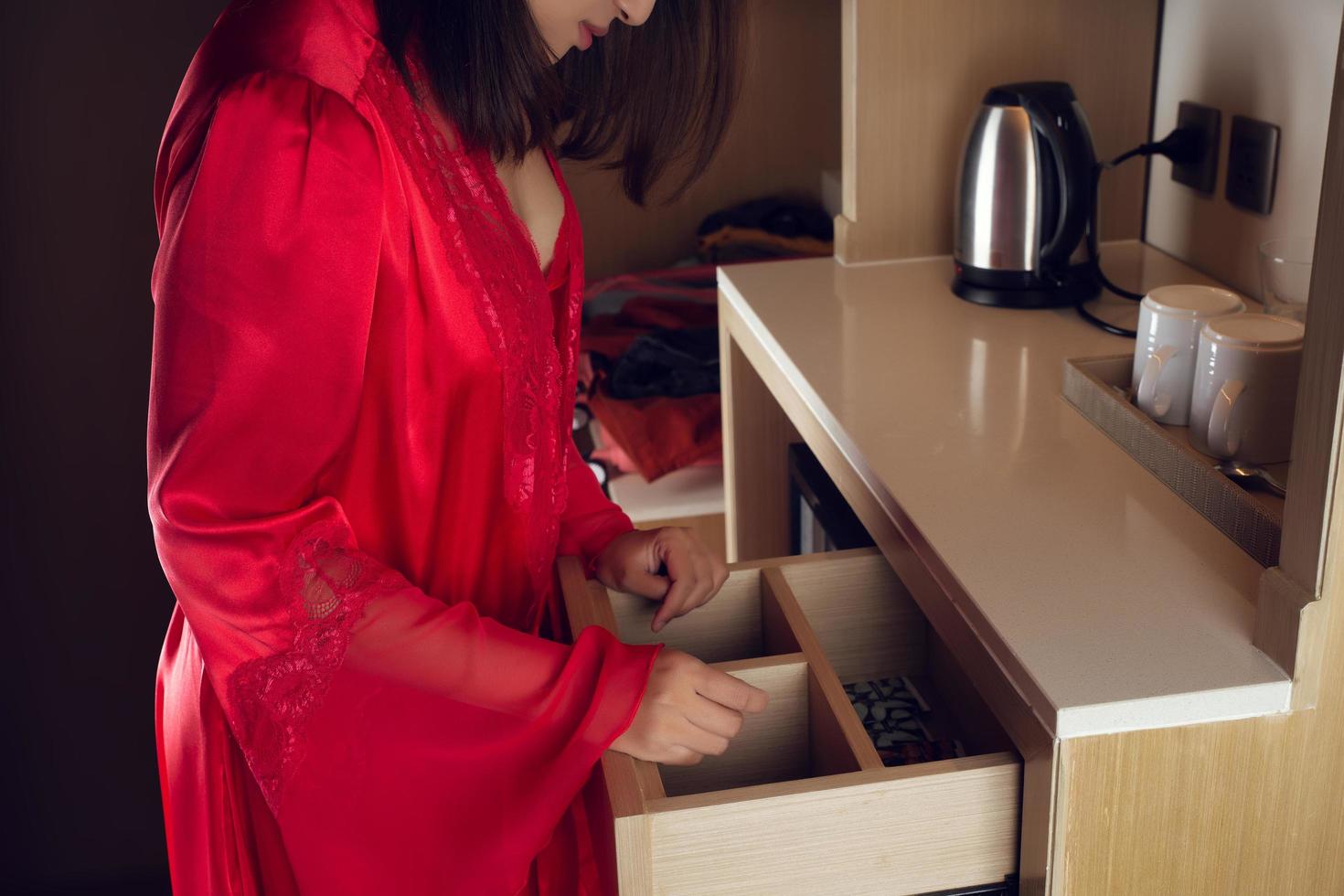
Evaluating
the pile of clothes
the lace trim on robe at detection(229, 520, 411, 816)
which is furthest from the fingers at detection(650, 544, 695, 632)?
the pile of clothes

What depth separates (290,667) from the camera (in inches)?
32.7

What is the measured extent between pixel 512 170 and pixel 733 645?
45 centimetres

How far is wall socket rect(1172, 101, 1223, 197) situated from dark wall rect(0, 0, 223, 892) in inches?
47.0

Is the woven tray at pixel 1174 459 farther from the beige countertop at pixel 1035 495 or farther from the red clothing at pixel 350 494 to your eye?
the red clothing at pixel 350 494

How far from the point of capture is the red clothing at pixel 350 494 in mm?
756

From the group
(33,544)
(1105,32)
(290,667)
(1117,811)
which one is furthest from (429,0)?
(33,544)

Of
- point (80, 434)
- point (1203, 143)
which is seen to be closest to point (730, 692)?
point (1203, 143)

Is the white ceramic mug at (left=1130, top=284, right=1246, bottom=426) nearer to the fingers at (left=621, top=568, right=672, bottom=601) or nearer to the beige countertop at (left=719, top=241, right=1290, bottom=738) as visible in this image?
the beige countertop at (left=719, top=241, right=1290, bottom=738)

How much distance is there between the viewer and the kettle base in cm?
145

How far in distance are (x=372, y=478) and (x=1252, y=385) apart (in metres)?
0.68

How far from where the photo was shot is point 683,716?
845 mm

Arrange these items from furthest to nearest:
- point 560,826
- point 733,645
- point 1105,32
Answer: point 1105,32 < point 733,645 < point 560,826

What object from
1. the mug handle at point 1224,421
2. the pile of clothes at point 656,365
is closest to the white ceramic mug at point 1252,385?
the mug handle at point 1224,421

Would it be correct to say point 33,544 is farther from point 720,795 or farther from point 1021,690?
point 1021,690
